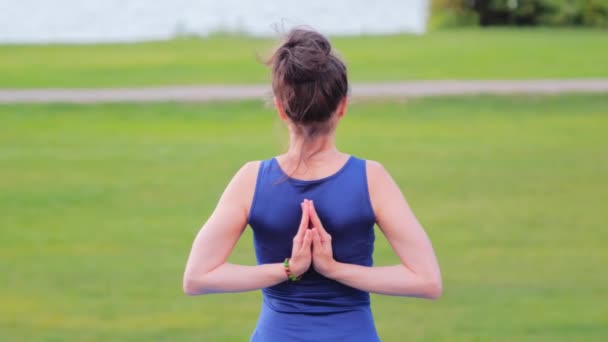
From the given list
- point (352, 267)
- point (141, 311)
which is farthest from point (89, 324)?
point (352, 267)

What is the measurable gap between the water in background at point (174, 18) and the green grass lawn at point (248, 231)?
16020 millimetres

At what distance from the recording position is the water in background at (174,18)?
32.2m

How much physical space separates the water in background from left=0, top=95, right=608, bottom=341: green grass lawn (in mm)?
16020

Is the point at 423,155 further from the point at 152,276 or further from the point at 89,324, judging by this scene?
the point at 89,324

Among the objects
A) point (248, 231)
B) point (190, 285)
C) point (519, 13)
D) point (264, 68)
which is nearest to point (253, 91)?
point (264, 68)

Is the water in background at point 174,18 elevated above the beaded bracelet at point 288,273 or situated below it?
below

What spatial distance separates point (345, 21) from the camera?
36.0 meters

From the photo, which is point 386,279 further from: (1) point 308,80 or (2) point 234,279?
(1) point 308,80

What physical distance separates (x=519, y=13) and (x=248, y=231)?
3136 centimetres

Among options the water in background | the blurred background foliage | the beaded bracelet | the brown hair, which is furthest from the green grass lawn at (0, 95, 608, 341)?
the blurred background foliage

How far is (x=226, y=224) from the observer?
2.33m

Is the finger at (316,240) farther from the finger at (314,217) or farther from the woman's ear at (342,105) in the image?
the woman's ear at (342,105)

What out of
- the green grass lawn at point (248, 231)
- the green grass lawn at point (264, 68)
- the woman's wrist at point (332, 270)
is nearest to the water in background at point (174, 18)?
the green grass lawn at point (264, 68)

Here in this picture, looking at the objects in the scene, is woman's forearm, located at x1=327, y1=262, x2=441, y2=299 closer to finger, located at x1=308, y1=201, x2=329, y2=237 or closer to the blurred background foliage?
finger, located at x1=308, y1=201, x2=329, y2=237
